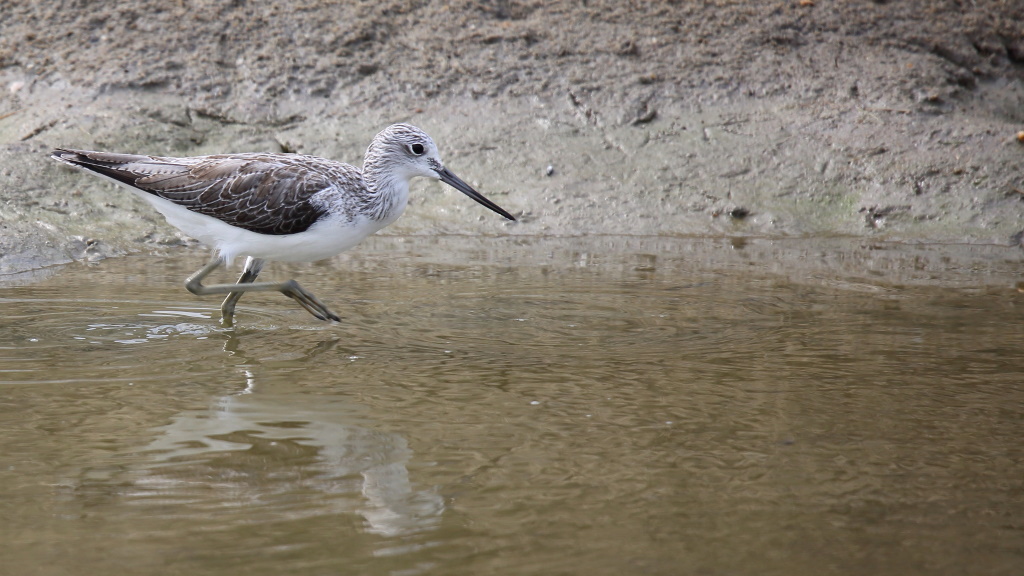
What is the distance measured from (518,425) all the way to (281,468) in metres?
0.98

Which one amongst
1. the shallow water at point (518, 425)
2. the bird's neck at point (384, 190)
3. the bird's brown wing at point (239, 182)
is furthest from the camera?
the bird's neck at point (384, 190)

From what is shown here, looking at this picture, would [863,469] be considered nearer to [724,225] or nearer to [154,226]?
[724,225]

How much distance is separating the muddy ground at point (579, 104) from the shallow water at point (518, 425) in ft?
5.26

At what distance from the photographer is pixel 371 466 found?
407 cm

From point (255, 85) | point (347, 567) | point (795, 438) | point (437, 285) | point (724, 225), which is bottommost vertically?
point (347, 567)

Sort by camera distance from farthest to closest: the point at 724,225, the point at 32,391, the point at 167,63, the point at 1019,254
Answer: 1. the point at 167,63
2. the point at 724,225
3. the point at 1019,254
4. the point at 32,391

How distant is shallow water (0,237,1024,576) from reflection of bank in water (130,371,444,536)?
1 cm

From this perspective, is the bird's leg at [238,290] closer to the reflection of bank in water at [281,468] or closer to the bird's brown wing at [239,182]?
the bird's brown wing at [239,182]

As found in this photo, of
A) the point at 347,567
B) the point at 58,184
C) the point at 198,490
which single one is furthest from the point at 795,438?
the point at 58,184

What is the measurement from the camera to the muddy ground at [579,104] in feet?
29.6

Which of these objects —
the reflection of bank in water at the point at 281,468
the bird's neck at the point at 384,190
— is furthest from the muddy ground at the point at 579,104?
the reflection of bank in water at the point at 281,468

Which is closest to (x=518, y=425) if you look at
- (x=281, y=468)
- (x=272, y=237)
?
(x=281, y=468)

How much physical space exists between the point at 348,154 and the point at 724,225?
3141 millimetres

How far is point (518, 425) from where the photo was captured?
4520mm
